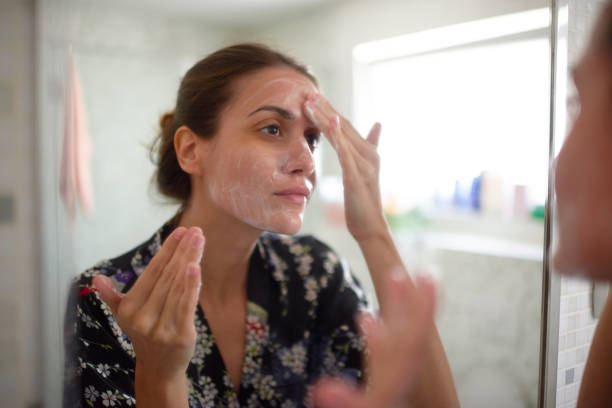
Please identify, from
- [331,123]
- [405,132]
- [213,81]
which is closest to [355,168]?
[331,123]

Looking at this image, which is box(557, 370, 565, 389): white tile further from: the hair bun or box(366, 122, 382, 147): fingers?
the hair bun

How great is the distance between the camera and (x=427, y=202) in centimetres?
157

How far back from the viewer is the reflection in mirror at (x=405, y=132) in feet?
2.27

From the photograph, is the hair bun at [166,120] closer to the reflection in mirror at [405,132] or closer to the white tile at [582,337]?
the reflection in mirror at [405,132]

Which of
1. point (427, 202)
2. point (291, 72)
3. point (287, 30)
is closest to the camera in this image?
point (291, 72)

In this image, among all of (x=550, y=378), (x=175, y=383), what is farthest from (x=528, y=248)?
(x=175, y=383)

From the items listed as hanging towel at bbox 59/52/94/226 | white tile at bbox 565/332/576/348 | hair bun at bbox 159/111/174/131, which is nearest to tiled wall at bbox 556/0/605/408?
white tile at bbox 565/332/576/348

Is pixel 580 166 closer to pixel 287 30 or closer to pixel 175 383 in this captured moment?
pixel 175 383

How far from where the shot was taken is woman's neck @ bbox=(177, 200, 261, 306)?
73cm

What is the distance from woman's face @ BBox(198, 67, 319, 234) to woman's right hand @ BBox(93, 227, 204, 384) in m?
0.20

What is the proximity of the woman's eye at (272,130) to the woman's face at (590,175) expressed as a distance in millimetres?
391

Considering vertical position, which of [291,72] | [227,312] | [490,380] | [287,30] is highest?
[287,30]

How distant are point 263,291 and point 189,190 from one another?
0.71ft

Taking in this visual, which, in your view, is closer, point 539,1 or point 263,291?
point 539,1
